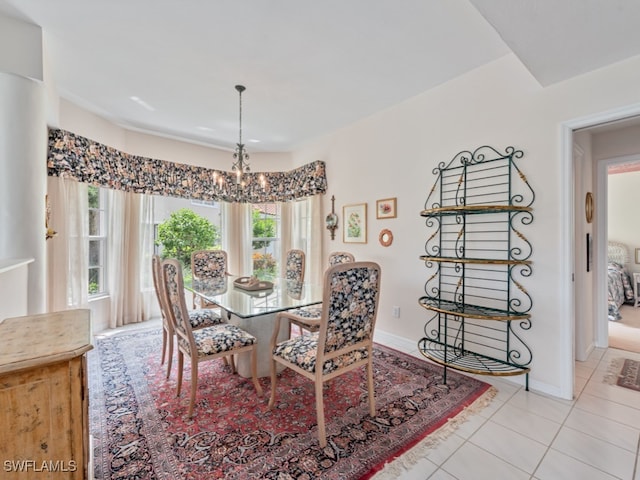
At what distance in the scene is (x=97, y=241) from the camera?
396 centimetres

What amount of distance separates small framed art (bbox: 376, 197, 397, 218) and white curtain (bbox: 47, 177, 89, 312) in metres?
3.58

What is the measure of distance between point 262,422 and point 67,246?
121 inches

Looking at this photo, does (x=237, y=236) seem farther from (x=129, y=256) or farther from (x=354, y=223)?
(x=354, y=223)

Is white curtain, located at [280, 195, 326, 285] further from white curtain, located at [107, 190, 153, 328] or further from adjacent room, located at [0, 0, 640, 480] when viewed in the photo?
white curtain, located at [107, 190, 153, 328]

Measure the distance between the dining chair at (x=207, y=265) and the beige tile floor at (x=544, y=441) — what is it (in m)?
3.24

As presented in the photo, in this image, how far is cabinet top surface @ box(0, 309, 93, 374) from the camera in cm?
92

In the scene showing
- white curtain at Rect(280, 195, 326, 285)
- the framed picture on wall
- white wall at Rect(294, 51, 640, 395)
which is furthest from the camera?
white curtain at Rect(280, 195, 326, 285)

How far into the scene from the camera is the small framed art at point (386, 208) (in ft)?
11.3

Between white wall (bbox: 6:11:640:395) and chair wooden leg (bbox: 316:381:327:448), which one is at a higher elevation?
white wall (bbox: 6:11:640:395)

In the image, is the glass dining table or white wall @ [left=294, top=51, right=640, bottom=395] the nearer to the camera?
white wall @ [left=294, top=51, right=640, bottom=395]

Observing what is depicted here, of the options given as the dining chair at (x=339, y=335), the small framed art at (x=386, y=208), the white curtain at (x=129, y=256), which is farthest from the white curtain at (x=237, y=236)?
the dining chair at (x=339, y=335)

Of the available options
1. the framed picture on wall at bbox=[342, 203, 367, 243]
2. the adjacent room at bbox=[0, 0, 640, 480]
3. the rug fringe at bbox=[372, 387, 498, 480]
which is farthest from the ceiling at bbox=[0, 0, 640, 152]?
the rug fringe at bbox=[372, 387, 498, 480]

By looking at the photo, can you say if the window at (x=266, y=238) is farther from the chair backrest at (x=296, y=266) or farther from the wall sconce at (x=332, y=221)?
the wall sconce at (x=332, y=221)

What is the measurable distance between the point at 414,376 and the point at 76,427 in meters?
2.41
